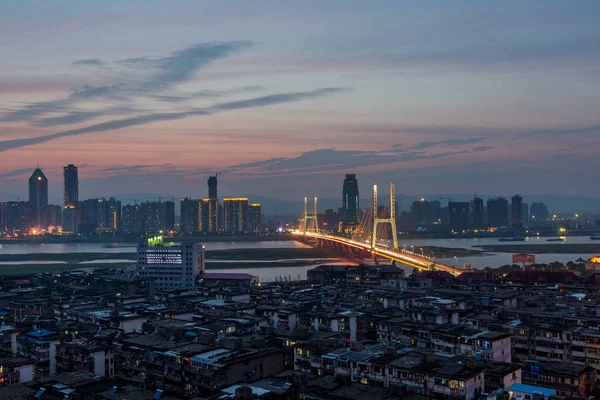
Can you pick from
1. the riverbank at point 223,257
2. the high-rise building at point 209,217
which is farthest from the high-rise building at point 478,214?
the riverbank at point 223,257

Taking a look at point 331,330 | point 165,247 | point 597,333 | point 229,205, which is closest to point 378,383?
point 331,330

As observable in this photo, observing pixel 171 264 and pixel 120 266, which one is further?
pixel 120 266

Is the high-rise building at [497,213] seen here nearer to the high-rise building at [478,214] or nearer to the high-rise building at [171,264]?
the high-rise building at [478,214]

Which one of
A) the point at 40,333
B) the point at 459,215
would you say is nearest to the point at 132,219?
the point at 459,215

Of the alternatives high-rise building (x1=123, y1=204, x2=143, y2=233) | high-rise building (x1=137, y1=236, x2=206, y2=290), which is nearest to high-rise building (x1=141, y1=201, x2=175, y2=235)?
high-rise building (x1=123, y1=204, x2=143, y2=233)

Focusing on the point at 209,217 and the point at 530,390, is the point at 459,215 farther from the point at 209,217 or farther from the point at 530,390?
the point at 530,390

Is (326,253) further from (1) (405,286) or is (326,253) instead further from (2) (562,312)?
(2) (562,312)
